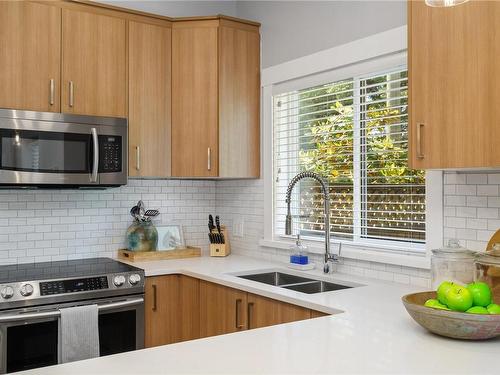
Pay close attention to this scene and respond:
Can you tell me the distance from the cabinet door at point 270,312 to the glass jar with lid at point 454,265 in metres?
0.59

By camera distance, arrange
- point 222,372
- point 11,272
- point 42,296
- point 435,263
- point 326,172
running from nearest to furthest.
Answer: point 222,372, point 435,263, point 42,296, point 11,272, point 326,172

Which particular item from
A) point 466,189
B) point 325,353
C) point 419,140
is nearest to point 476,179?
point 466,189

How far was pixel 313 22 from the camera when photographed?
332 centimetres

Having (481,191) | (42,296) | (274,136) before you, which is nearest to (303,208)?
(274,136)

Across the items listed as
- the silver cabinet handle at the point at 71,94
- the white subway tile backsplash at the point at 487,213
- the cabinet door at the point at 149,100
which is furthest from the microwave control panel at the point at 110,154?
the white subway tile backsplash at the point at 487,213

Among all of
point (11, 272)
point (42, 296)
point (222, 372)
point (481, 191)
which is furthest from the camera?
point (11, 272)

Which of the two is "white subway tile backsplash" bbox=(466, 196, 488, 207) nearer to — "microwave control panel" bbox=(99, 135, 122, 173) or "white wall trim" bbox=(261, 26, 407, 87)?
"white wall trim" bbox=(261, 26, 407, 87)

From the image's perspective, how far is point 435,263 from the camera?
83.1 inches

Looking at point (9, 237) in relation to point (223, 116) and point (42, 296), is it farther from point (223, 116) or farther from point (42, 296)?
point (223, 116)

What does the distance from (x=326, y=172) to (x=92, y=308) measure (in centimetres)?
155

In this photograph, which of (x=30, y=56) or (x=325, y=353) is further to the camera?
(x=30, y=56)

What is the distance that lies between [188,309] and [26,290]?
0.95 m

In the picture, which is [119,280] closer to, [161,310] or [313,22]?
[161,310]

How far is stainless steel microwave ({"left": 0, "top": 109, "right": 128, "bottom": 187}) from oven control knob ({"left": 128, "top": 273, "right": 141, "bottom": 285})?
0.59m
